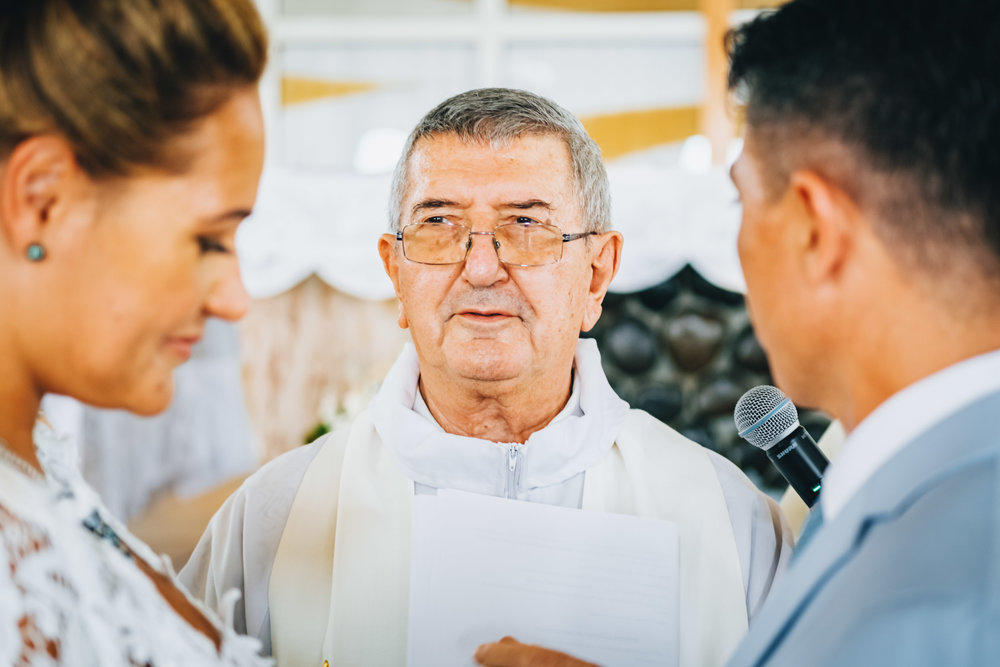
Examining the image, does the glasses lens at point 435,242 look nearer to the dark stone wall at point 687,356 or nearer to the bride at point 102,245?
the bride at point 102,245

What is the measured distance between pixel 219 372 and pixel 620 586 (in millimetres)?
2108

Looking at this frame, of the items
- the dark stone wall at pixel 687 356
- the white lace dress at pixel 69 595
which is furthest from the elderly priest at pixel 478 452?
the dark stone wall at pixel 687 356

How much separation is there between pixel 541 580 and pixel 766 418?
0.41m

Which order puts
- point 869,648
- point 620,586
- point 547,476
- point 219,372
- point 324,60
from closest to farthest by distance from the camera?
point 869,648
point 620,586
point 547,476
point 219,372
point 324,60

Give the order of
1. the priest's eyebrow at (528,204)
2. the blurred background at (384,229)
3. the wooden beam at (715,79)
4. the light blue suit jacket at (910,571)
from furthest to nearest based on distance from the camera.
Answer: the wooden beam at (715,79)
the blurred background at (384,229)
the priest's eyebrow at (528,204)
the light blue suit jacket at (910,571)

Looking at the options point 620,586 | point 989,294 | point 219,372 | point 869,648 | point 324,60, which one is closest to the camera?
point 869,648

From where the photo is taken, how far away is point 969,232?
2.57 feet

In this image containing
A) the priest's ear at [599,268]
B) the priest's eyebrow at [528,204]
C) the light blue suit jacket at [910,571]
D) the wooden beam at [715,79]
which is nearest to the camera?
the light blue suit jacket at [910,571]

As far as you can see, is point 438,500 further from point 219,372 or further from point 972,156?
point 219,372

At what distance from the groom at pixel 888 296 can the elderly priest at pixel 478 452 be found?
1.91ft

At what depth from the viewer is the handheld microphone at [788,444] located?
120cm

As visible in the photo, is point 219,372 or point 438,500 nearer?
point 438,500

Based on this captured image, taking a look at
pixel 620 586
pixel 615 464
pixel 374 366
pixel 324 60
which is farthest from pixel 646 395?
pixel 324 60

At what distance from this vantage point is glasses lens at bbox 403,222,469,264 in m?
1.45
